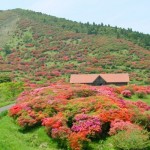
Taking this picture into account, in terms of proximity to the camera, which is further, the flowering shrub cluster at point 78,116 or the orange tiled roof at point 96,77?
the orange tiled roof at point 96,77

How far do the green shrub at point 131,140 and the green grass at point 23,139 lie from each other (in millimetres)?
4033

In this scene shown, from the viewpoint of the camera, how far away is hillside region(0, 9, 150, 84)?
109m

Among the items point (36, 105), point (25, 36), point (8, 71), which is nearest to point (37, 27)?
point (25, 36)

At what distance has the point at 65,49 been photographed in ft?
440

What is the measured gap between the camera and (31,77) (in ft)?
334

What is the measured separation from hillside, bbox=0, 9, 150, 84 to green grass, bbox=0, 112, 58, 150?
71059mm

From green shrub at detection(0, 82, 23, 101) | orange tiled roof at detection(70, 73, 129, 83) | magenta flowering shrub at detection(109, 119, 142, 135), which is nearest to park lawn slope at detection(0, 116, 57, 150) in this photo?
magenta flowering shrub at detection(109, 119, 142, 135)

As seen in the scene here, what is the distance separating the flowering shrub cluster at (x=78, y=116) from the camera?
72.5 ft

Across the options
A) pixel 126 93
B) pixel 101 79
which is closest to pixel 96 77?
pixel 101 79

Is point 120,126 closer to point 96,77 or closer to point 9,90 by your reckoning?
point 9,90

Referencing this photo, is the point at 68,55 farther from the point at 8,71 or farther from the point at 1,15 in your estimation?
the point at 1,15

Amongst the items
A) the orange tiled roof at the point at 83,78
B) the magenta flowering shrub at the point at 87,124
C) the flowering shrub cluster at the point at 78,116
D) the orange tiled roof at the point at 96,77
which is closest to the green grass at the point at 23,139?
the flowering shrub cluster at the point at 78,116

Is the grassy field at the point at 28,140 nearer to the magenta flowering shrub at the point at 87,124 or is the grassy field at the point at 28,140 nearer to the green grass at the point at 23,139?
the green grass at the point at 23,139

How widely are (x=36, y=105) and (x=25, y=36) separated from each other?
12121cm
